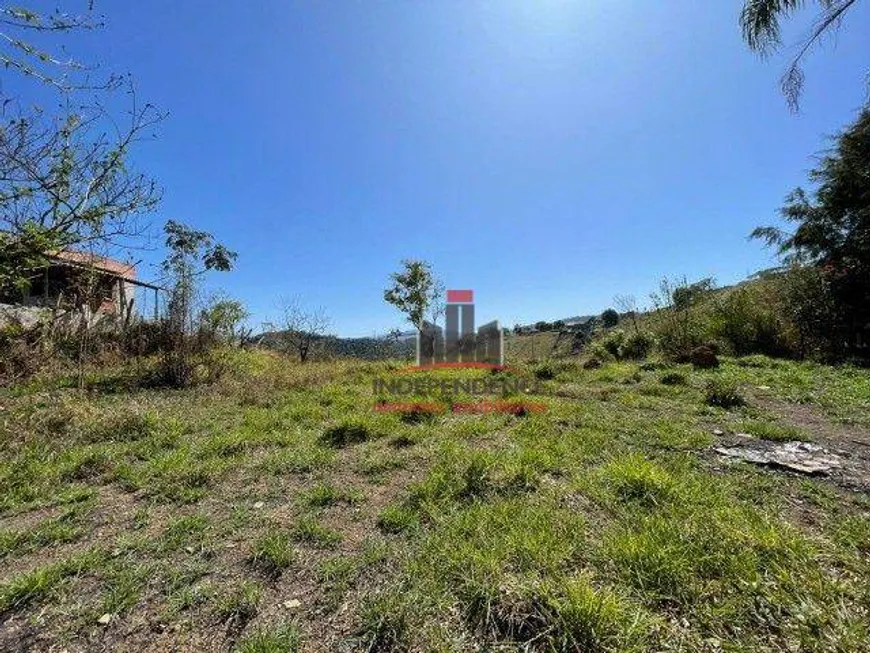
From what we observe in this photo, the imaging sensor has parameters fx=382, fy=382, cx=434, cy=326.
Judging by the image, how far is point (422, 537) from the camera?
2.21 m

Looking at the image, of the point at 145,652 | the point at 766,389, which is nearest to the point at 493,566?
the point at 145,652

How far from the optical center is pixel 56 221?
286 centimetres

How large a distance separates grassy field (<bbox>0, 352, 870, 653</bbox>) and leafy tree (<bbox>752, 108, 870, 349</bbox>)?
7083mm

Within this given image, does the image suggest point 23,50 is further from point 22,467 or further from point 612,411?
point 612,411

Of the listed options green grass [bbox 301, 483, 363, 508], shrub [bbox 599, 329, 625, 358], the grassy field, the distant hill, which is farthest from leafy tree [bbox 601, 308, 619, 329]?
green grass [bbox 301, 483, 363, 508]

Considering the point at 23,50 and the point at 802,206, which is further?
the point at 802,206

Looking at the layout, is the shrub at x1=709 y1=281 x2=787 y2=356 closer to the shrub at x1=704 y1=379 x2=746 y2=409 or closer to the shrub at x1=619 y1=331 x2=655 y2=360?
the shrub at x1=619 y1=331 x2=655 y2=360

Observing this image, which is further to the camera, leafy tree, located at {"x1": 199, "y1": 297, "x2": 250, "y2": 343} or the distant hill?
the distant hill

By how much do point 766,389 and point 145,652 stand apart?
7794 mm

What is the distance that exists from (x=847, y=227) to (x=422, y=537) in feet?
42.0

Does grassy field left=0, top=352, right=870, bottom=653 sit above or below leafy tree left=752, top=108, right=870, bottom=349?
below

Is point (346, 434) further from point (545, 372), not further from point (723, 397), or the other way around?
point (545, 372)

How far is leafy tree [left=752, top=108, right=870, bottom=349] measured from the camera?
28.7 ft

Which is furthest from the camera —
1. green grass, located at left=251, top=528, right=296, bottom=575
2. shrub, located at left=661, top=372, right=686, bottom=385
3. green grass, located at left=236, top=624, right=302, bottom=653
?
shrub, located at left=661, top=372, right=686, bottom=385
